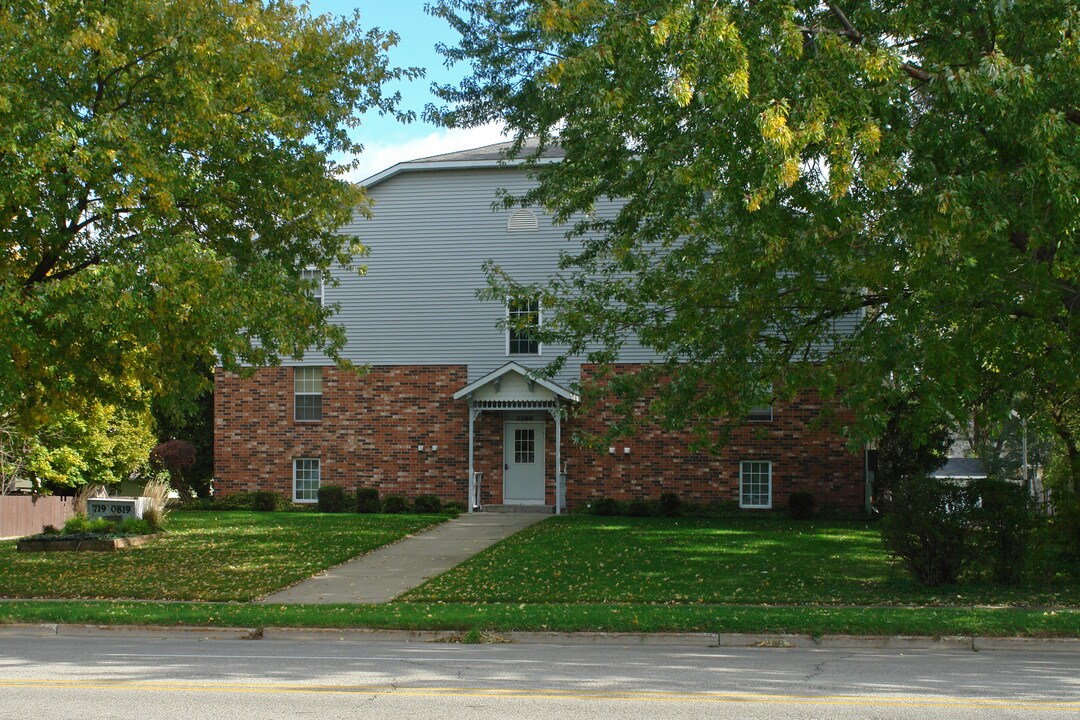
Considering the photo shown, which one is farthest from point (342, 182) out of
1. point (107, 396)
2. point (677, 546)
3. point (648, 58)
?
point (677, 546)

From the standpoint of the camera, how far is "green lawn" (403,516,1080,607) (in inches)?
590

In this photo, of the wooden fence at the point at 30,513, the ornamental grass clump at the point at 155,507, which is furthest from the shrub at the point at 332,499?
the wooden fence at the point at 30,513

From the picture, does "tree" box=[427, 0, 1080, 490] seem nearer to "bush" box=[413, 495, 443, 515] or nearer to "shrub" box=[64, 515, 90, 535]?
"shrub" box=[64, 515, 90, 535]

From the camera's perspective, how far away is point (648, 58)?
1195 cm

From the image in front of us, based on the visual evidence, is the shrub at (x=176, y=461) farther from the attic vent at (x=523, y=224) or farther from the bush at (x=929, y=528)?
the bush at (x=929, y=528)

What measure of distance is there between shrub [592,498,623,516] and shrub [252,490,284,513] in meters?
8.84

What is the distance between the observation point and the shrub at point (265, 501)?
29672 millimetres

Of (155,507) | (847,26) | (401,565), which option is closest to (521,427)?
(155,507)

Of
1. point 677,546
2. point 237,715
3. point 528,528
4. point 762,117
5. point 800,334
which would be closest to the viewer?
point 237,715

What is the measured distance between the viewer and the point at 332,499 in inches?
1145

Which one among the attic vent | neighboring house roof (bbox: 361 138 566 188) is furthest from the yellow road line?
neighboring house roof (bbox: 361 138 566 188)

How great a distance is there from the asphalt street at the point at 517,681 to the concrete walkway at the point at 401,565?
394 cm

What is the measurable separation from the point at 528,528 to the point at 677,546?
4.46 m

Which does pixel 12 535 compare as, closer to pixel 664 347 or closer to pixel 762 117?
pixel 664 347
